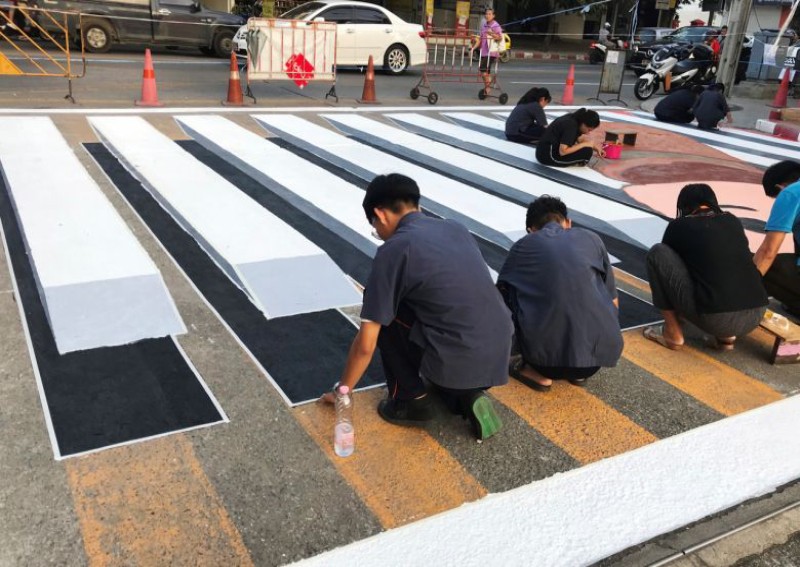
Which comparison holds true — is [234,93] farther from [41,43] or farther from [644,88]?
[644,88]

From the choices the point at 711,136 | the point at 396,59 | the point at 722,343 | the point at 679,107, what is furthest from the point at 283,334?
the point at 396,59

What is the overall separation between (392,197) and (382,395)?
43.9 inches

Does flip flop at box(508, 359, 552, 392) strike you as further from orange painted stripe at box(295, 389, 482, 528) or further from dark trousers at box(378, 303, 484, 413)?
orange painted stripe at box(295, 389, 482, 528)

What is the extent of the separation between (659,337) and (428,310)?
210 cm

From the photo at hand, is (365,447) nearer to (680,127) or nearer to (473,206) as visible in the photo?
(473,206)

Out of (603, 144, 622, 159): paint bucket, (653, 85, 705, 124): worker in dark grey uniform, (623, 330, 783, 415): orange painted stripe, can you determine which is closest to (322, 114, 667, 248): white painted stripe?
(603, 144, 622, 159): paint bucket

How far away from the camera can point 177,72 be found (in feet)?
50.5

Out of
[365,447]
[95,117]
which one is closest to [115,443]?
[365,447]

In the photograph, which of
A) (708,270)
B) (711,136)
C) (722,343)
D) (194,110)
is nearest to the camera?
(708,270)

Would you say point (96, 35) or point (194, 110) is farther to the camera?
point (96, 35)

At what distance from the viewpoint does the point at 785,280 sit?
5.02 metres

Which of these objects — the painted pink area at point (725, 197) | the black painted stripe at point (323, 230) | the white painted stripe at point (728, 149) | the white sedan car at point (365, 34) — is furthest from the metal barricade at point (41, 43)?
the painted pink area at point (725, 197)

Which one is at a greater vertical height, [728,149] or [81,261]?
[728,149]

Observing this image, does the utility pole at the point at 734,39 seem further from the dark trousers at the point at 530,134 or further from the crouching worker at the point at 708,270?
the crouching worker at the point at 708,270
